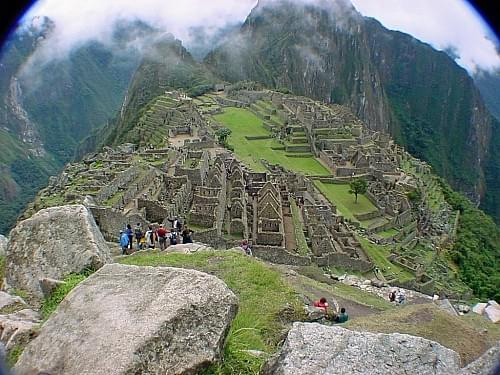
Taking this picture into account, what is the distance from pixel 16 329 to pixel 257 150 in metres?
38.2

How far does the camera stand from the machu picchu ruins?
Answer: 1939 cm

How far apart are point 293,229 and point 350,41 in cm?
13809

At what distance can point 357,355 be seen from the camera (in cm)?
434

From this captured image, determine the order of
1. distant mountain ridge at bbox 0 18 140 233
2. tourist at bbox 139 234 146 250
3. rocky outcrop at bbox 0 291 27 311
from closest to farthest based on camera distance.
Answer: rocky outcrop at bbox 0 291 27 311 < tourist at bbox 139 234 146 250 < distant mountain ridge at bbox 0 18 140 233

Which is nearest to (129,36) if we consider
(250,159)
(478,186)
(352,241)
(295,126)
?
(478,186)

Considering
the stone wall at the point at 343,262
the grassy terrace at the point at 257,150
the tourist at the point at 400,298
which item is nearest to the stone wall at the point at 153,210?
the stone wall at the point at 343,262

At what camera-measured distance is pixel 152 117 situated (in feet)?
178

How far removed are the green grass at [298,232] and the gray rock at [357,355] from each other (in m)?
15.3

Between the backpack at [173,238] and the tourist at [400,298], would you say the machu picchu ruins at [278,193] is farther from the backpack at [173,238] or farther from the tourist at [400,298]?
the tourist at [400,298]

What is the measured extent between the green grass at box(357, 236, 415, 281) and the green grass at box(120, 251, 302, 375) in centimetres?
1590

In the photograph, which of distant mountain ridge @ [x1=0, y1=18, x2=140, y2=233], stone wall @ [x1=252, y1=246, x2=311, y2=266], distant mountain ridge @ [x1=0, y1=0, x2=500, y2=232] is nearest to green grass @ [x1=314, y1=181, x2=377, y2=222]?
stone wall @ [x1=252, y1=246, x2=311, y2=266]

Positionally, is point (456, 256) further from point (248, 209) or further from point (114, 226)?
point (114, 226)

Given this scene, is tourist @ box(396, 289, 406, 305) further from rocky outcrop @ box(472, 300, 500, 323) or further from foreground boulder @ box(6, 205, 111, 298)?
foreground boulder @ box(6, 205, 111, 298)

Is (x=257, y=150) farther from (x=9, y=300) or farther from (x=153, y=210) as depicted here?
(x=9, y=300)
